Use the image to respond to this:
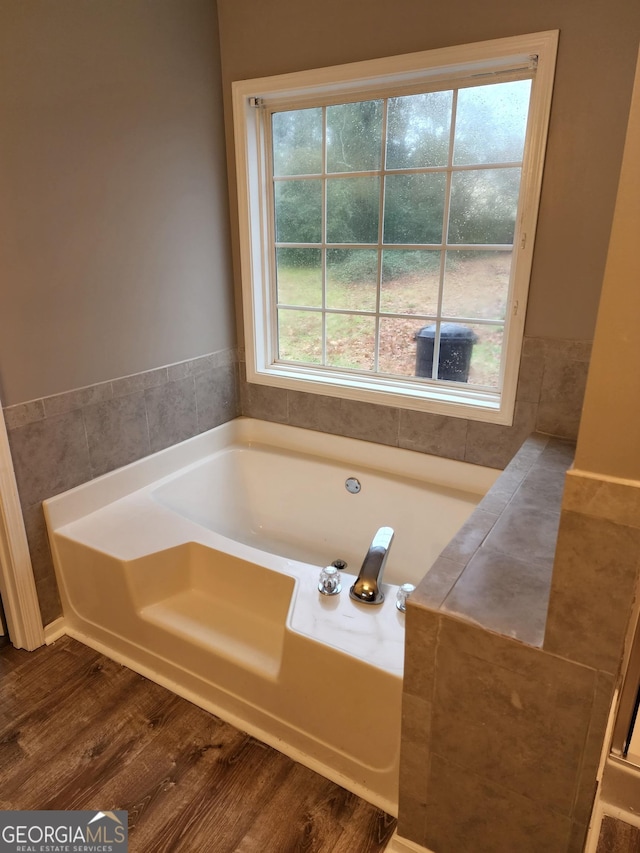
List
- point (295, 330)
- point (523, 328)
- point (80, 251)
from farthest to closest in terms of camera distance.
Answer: point (295, 330)
point (523, 328)
point (80, 251)

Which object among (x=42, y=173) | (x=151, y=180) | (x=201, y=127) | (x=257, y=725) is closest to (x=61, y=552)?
(x=257, y=725)

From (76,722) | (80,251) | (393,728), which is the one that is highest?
Result: (80,251)

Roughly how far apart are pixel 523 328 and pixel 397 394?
0.58 metres

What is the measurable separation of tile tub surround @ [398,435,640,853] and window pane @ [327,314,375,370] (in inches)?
53.0

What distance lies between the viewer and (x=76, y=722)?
1658mm

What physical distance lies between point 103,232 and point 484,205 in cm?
143

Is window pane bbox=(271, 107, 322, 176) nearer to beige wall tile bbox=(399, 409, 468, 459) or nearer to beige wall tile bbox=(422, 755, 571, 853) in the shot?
beige wall tile bbox=(399, 409, 468, 459)

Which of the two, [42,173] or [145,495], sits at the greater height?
[42,173]

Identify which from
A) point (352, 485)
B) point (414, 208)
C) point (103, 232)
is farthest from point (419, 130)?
point (352, 485)

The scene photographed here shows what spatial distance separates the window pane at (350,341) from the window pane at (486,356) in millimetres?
475

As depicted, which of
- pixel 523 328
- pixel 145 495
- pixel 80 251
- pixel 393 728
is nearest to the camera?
pixel 393 728

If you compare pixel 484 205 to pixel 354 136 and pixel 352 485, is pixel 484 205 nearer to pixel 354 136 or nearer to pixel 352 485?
pixel 354 136

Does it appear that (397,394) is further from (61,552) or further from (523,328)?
(61,552)

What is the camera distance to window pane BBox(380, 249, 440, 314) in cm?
223
